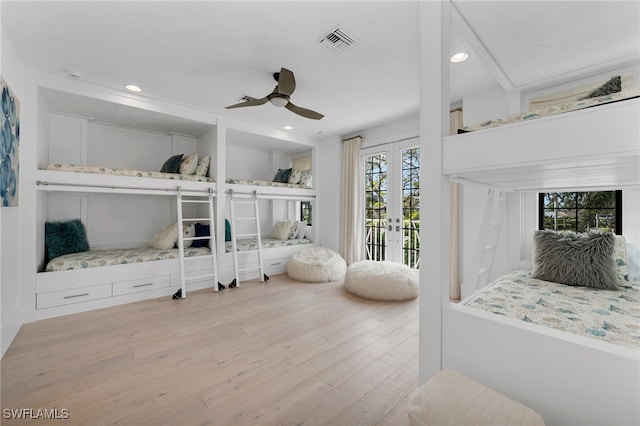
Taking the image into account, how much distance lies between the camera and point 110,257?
3.12m

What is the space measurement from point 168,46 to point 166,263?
2.52 m

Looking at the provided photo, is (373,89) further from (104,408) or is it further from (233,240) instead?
(104,408)

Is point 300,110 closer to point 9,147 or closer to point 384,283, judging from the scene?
point 384,283

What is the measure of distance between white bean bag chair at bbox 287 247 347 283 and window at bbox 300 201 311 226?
127 centimetres

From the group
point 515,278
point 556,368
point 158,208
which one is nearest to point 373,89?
point 515,278

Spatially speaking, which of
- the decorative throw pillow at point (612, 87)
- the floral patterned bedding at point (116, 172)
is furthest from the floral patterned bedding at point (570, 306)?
the floral patterned bedding at point (116, 172)

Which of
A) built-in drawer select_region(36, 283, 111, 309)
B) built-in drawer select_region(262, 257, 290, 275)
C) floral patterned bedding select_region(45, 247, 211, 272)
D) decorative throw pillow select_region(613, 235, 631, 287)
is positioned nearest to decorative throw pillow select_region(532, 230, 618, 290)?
decorative throw pillow select_region(613, 235, 631, 287)

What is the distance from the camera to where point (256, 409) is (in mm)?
1466

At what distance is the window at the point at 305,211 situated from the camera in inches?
220

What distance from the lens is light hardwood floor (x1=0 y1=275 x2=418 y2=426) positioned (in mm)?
1457

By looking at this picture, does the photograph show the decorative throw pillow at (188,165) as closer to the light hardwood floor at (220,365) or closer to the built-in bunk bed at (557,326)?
the light hardwood floor at (220,365)

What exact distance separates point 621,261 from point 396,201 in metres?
2.50

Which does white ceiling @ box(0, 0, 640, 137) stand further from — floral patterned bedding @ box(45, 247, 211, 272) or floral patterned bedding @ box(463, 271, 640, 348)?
floral patterned bedding @ box(45, 247, 211, 272)

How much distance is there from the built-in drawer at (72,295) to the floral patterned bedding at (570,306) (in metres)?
3.64
